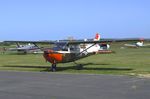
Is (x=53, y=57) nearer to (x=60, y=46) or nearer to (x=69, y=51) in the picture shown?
(x=60, y=46)

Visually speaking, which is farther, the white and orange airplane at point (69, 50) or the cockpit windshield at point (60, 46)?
the cockpit windshield at point (60, 46)

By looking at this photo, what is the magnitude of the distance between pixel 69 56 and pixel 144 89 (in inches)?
475

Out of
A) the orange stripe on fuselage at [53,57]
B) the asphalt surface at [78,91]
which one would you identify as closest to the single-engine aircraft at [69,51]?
the orange stripe on fuselage at [53,57]

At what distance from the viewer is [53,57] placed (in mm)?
24281

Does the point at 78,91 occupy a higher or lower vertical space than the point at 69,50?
lower

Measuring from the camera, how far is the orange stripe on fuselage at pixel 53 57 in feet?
79.4

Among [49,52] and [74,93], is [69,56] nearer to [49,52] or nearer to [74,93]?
[49,52]

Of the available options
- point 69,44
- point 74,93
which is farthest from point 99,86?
point 69,44

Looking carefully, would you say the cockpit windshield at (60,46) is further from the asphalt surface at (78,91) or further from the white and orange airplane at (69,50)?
the asphalt surface at (78,91)

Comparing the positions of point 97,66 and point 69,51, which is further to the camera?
point 97,66

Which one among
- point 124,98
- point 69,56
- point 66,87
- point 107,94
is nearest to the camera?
point 124,98

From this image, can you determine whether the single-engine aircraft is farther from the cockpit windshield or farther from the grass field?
the grass field

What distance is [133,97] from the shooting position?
40.3 feet

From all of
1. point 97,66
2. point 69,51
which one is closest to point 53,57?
point 69,51
